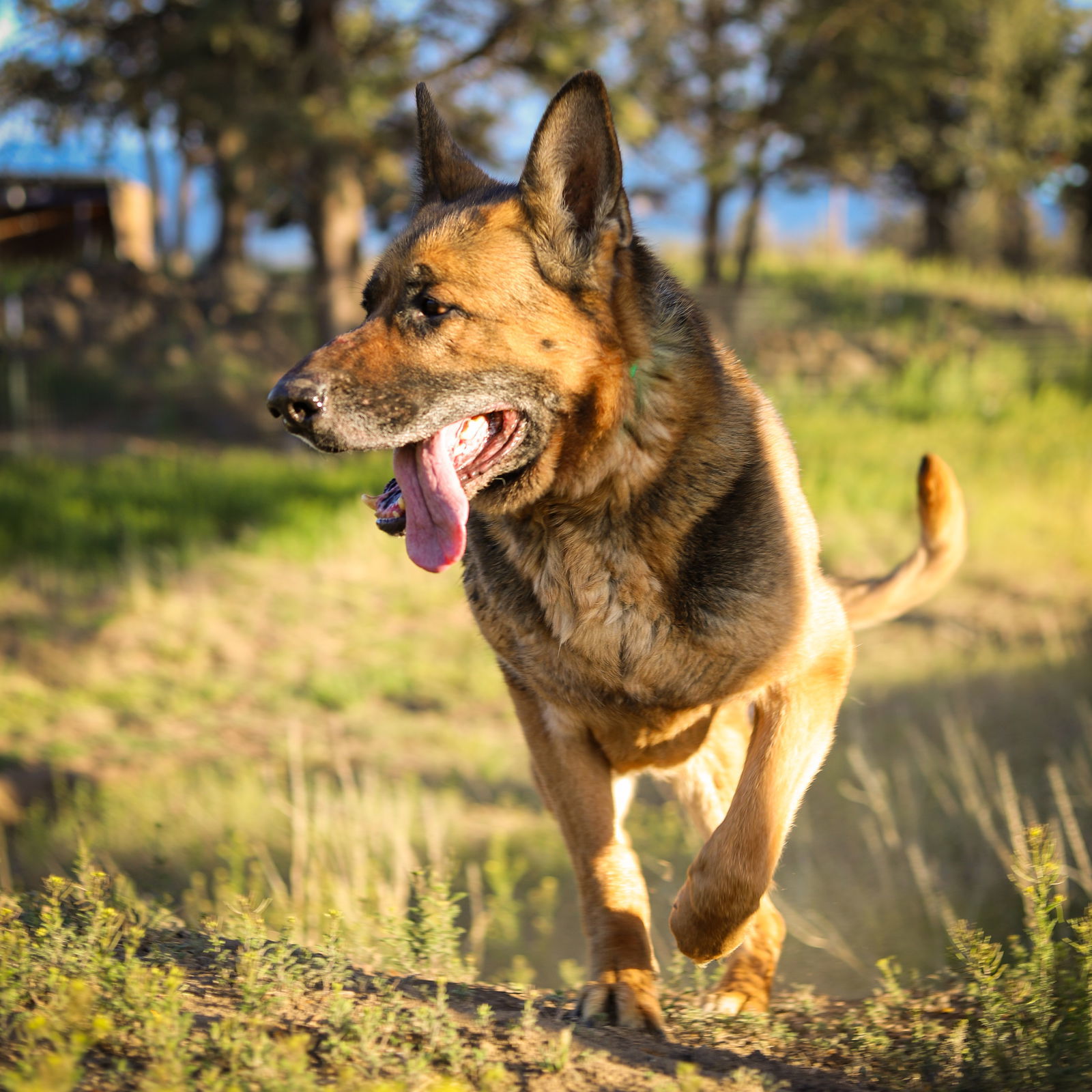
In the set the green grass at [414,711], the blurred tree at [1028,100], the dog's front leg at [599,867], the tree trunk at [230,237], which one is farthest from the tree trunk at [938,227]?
the dog's front leg at [599,867]

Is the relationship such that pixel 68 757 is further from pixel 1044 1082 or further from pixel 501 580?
pixel 1044 1082

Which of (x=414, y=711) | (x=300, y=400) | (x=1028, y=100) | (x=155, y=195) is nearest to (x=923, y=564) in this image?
(x=300, y=400)

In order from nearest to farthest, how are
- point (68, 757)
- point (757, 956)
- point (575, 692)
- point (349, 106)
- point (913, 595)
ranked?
point (575, 692), point (757, 956), point (913, 595), point (68, 757), point (349, 106)

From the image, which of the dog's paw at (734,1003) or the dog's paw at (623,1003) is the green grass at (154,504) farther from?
the dog's paw at (623,1003)

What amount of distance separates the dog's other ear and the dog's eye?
329mm

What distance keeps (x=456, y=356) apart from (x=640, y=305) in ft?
1.73

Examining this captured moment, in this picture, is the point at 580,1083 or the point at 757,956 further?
the point at 757,956

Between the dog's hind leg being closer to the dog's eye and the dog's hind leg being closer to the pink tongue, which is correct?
the pink tongue

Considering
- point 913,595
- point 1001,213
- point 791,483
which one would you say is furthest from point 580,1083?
point 1001,213

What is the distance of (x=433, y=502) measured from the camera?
2.88 m

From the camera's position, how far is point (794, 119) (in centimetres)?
1866

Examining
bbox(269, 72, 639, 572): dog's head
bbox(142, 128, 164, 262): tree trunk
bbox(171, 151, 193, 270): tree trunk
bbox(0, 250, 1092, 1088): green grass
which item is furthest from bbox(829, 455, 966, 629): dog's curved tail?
bbox(142, 128, 164, 262): tree trunk

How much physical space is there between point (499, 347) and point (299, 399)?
520mm

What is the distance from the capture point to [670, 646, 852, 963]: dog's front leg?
2807 mm
